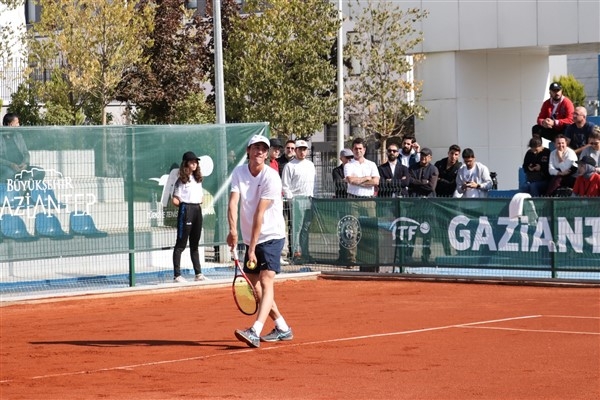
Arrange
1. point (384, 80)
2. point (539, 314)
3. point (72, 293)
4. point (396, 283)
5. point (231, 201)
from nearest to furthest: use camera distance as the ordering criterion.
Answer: point (231, 201), point (539, 314), point (72, 293), point (396, 283), point (384, 80)

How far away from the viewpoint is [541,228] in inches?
728

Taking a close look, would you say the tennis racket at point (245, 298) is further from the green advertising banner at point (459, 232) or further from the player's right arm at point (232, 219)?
the green advertising banner at point (459, 232)

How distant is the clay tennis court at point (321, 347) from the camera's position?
9547mm

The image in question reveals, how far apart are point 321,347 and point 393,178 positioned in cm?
939

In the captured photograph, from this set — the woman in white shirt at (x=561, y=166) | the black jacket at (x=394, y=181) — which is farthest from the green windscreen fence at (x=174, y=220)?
the woman in white shirt at (x=561, y=166)

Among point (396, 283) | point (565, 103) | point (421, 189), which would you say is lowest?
point (396, 283)

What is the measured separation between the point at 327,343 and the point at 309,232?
8510 millimetres

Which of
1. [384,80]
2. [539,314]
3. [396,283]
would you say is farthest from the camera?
[384,80]

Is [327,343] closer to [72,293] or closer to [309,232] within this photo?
[72,293]

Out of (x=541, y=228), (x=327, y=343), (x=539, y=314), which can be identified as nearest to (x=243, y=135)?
(x=541, y=228)

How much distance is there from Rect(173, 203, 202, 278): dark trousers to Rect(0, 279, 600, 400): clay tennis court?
2.28ft

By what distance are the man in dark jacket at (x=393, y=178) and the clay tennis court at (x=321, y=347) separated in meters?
3.09

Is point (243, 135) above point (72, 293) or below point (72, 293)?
above

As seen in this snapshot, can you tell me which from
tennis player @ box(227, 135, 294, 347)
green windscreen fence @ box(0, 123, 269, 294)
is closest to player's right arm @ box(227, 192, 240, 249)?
tennis player @ box(227, 135, 294, 347)
